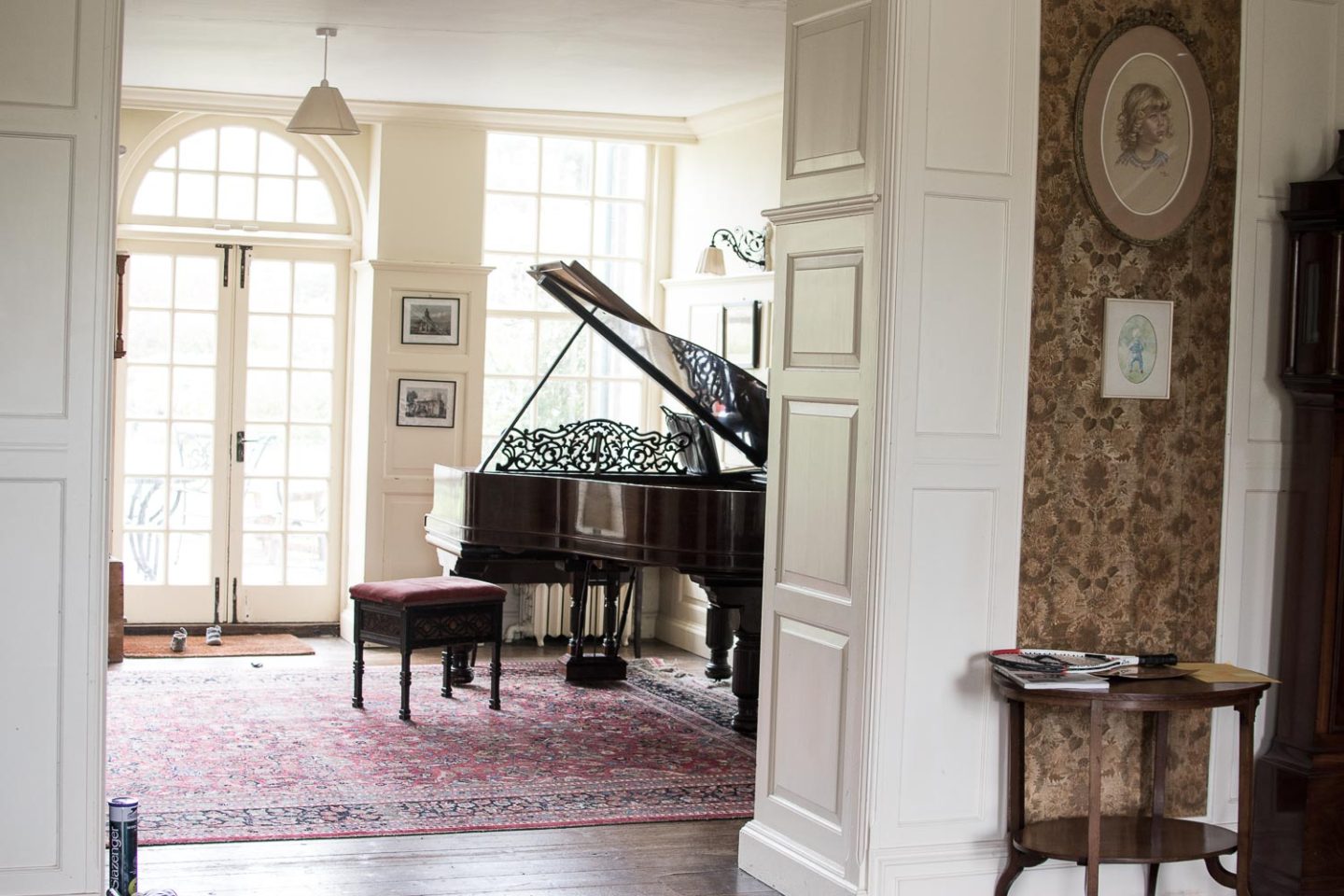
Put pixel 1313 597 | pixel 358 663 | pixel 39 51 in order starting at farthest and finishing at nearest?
pixel 358 663 → pixel 1313 597 → pixel 39 51

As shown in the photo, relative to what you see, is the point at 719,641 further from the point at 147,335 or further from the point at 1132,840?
the point at 147,335

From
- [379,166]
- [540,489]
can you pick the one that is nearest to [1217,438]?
[540,489]

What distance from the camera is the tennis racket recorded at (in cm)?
363

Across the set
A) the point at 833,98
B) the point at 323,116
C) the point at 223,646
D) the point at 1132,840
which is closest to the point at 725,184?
the point at 323,116

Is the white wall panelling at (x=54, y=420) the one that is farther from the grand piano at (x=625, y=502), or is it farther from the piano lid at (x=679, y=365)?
the piano lid at (x=679, y=365)

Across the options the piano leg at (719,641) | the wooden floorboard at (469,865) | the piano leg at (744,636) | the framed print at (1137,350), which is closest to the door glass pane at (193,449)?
the piano leg at (719,641)

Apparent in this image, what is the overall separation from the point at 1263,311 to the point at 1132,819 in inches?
57.1

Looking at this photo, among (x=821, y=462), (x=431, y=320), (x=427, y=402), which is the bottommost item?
(x=821, y=462)

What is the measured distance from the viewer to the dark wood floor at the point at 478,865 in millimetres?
3984

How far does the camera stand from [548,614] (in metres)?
8.18

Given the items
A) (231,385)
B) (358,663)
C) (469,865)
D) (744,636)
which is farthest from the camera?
(231,385)

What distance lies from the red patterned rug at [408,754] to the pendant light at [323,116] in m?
2.43

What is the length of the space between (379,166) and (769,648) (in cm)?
464

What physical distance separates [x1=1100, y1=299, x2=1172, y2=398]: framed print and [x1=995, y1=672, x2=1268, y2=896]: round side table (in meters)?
0.79
